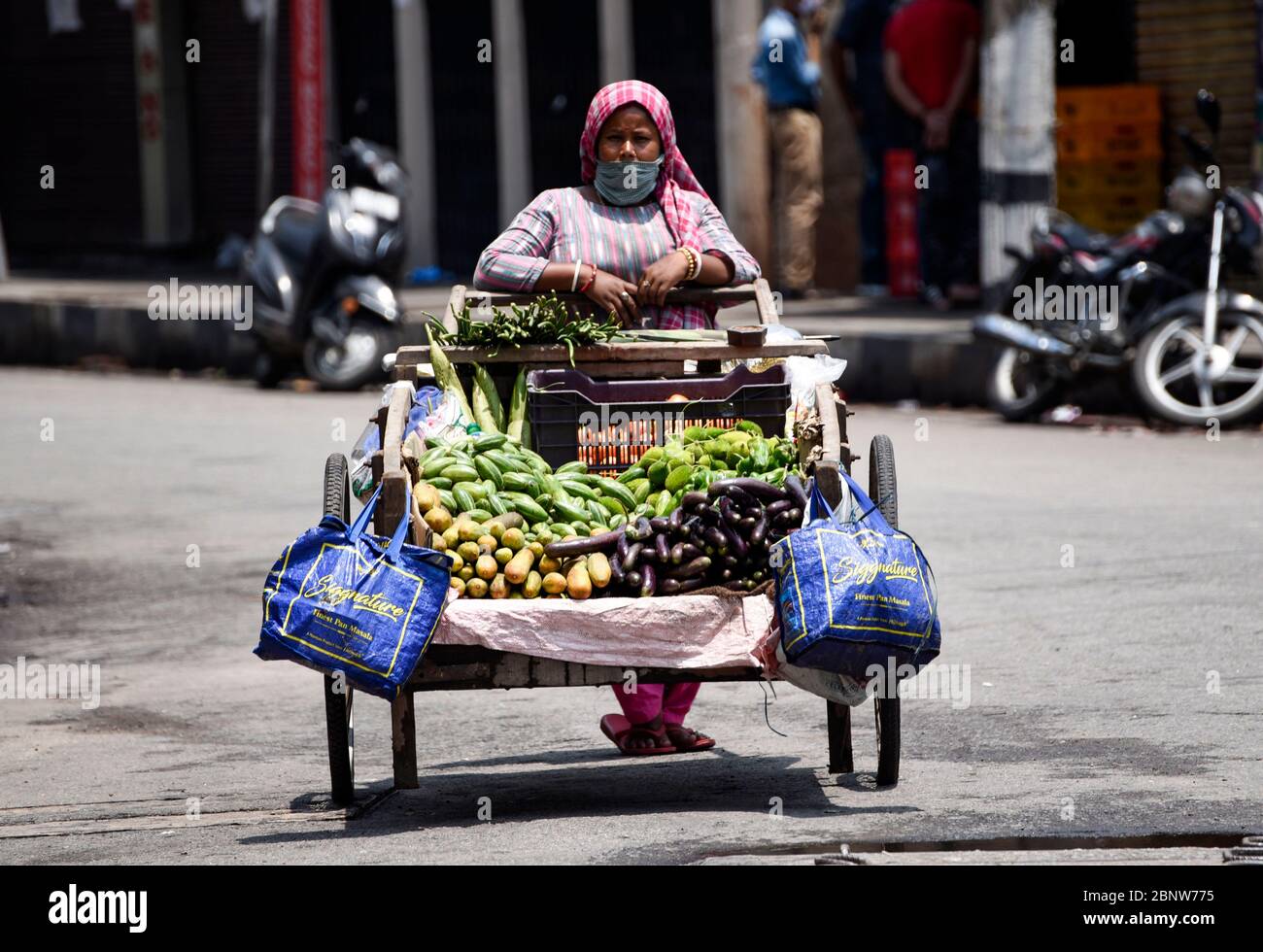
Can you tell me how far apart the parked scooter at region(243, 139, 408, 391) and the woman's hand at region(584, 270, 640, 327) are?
9374mm

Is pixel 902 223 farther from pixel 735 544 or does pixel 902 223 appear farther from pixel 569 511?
pixel 735 544

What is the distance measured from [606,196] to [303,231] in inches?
385

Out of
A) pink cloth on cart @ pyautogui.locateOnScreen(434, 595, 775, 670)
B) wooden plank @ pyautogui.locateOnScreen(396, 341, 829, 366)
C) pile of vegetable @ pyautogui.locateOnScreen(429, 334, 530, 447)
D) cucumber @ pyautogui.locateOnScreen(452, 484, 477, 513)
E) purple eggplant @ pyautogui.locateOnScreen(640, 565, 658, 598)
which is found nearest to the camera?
pink cloth on cart @ pyautogui.locateOnScreen(434, 595, 775, 670)

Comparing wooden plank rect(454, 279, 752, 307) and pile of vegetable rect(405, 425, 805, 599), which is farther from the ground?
wooden plank rect(454, 279, 752, 307)

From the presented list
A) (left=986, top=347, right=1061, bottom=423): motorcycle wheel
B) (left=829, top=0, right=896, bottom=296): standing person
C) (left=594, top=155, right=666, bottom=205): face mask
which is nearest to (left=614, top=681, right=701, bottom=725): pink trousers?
(left=594, top=155, right=666, bottom=205): face mask

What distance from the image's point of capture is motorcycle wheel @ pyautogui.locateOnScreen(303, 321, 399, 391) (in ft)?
53.0

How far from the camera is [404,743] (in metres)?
5.68

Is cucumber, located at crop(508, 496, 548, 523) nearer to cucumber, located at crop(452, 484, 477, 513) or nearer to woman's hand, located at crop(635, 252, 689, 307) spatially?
cucumber, located at crop(452, 484, 477, 513)

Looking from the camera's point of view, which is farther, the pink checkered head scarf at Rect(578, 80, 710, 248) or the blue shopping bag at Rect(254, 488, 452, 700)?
the pink checkered head scarf at Rect(578, 80, 710, 248)

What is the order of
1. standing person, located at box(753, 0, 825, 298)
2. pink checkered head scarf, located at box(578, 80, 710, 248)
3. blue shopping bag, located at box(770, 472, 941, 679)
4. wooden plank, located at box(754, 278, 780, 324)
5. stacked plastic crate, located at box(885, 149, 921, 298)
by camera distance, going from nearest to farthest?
blue shopping bag, located at box(770, 472, 941, 679)
pink checkered head scarf, located at box(578, 80, 710, 248)
wooden plank, located at box(754, 278, 780, 324)
standing person, located at box(753, 0, 825, 298)
stacked plastic crate, located at box(885, 149, 921, 298)

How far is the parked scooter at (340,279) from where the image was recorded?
16094mm

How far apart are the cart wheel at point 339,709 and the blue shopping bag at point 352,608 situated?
19 centimetres

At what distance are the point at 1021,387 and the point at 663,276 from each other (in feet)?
25.3

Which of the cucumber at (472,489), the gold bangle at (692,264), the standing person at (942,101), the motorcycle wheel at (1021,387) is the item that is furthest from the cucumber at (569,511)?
the standing person at (942,101)
